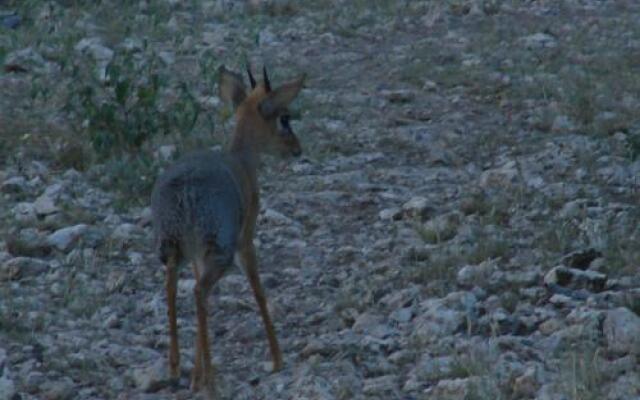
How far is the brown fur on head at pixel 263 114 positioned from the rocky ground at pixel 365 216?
2.69 feet

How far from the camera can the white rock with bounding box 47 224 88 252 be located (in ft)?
30.3

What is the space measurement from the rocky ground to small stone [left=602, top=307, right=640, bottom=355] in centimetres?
1

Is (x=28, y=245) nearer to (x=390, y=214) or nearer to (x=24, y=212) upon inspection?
(x=24, y=212)

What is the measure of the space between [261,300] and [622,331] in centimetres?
175

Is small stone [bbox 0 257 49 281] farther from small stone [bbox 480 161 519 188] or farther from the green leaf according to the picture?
small stone [bbox 480 161 519 188]

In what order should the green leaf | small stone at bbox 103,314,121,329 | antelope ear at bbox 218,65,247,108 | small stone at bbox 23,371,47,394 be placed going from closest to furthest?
1. small stone at bbox 23,371,47,394
2. small stone at bbox 103,314,121,329
3. antelope ear at bbox 218,65,247,108
4. the green leaf

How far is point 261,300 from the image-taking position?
7676mm

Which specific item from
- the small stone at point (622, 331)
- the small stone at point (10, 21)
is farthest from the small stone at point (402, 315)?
the small stone at point (10, 21)

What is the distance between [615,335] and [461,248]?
1874 mm

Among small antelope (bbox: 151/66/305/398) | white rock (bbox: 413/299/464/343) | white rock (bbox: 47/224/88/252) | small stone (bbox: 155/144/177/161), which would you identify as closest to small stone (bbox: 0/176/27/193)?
white rock (bbox: 47/224/88/252)

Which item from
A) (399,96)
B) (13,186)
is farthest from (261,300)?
(399,96)

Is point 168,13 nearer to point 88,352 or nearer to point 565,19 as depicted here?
point 565,19

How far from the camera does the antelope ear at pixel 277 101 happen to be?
8336 millimetres

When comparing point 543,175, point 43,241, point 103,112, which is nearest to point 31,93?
point 103,112
